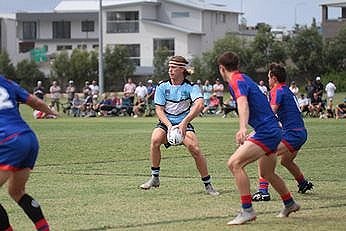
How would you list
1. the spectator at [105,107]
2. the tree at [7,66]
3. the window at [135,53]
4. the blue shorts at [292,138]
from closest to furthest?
the blue shorts at [292,138]
the spectator at [105,107]
the tree at [7,66]
the window at [135,53]

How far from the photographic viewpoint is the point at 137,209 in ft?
38.0

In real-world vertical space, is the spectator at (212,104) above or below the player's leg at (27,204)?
below

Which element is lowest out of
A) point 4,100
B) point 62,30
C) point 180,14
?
point 4,100

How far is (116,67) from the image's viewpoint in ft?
263

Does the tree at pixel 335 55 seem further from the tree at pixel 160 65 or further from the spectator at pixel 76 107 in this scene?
the spectator at pixel 76 107

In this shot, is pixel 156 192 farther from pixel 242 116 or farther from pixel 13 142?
pixel 13 142

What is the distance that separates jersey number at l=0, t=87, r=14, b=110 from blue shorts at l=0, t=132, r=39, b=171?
12.0 inches

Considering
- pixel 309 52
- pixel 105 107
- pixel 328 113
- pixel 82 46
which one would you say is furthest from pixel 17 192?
pixel 82 46

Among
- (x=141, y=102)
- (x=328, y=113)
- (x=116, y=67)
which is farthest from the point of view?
(x=116, y=67)

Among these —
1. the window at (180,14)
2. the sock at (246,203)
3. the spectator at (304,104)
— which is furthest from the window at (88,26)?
the sock at (246,203)

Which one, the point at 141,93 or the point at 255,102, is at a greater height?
the point at 255,102

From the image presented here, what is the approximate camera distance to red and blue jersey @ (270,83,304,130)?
1224cm

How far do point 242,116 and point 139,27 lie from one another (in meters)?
79.6

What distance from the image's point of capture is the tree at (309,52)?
74750 millimetres
